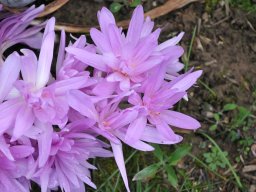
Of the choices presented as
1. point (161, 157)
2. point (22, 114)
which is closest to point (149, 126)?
point (22, 114)

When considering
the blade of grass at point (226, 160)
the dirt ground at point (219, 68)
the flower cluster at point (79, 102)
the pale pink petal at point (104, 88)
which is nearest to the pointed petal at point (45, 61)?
the flower cluster at point (79, 102)

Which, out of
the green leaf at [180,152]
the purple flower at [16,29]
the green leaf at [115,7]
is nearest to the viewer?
the purple flower at [16,29]

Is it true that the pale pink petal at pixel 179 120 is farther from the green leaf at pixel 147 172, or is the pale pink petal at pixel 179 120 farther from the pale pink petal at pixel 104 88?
the green leaf at pixel 147 172

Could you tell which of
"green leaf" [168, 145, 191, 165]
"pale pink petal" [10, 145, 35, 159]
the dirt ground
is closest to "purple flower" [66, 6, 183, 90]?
"pale pink petal" [10, 145, 35, 159]

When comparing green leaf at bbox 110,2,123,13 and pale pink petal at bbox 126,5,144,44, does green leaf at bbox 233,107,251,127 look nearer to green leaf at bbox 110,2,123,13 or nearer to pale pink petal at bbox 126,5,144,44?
green leaf at bbox 110,2,123,13

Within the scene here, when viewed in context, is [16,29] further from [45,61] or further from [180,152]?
[180,152]

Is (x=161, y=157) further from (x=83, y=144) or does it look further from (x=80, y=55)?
(x=80, y=55)
